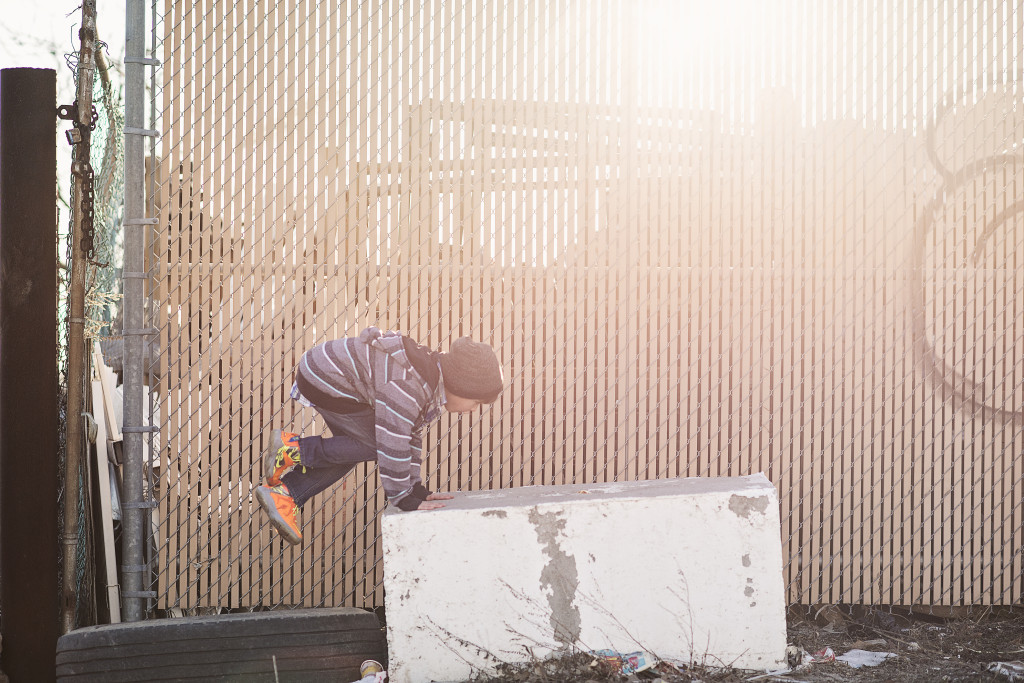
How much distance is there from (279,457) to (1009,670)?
327 centimetres

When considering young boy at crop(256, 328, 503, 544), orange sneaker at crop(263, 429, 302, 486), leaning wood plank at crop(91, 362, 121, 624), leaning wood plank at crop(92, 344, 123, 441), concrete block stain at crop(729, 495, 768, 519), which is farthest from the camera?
leaning wood plank at crop(92, 344, 123, 441)

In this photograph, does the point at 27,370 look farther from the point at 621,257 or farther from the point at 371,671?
the point at 621,257

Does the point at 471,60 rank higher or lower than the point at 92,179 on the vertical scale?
higher

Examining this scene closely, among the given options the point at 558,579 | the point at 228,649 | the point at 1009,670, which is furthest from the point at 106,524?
the point at 1009,670

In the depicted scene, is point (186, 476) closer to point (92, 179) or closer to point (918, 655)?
point (92, 179)

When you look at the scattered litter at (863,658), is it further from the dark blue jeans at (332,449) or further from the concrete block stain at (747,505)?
the dark blue jeans at (332,449)

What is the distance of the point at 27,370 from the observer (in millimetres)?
3557

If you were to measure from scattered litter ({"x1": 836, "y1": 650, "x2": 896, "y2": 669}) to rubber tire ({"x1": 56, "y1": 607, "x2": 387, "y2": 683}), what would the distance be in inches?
81.6

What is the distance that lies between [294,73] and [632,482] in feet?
8.32

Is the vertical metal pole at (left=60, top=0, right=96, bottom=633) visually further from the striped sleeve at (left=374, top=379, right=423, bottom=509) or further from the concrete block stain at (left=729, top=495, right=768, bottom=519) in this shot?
the concrete block stain at (left=729, top=495, right=768, bottom=519)

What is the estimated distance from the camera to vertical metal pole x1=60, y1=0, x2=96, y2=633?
12.0 feet

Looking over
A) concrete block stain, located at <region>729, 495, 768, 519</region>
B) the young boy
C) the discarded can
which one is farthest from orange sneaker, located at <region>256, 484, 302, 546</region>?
concrete block stain, located at <region>729, 495, 768, 519</region>

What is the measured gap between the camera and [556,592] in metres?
3.35

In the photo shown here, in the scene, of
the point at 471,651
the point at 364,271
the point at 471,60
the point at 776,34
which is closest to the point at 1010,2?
the point at 776,34
